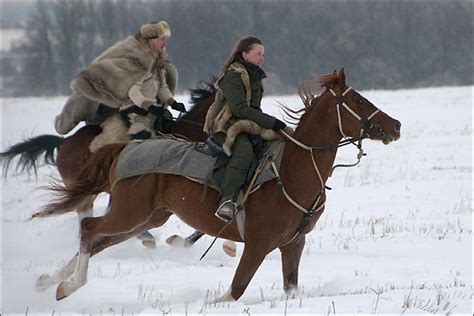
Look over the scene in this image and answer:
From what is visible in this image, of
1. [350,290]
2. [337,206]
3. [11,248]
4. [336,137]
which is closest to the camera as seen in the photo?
[336,137]

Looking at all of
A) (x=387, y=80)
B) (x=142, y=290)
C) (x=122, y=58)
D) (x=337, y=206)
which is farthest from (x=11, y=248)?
(x=387, y=80)

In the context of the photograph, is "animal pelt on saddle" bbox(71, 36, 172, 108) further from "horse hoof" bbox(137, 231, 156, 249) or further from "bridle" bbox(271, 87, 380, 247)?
"bridle" bbox(271, 87, 380, 247)

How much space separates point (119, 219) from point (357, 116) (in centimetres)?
237

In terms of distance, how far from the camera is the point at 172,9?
6681 centimetres

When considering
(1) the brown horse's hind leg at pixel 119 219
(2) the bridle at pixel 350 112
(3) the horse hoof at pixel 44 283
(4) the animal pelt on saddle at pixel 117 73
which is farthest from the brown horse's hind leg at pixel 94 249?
(4) the animal pelt on saddle at pixel 117 73

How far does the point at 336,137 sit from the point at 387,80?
193 feet

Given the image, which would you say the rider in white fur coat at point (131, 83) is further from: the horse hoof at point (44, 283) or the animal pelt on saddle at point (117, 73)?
the horse hoof at point (44, 283)

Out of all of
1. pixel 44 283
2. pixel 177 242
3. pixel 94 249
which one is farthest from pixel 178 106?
pixel 44 283

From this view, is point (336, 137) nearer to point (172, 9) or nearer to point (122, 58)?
point (122, 58)

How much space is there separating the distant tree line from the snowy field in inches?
1815

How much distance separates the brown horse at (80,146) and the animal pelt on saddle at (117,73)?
1.58 ft

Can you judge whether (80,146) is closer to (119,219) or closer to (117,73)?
(117,73)

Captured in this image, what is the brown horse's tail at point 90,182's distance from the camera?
8.72m

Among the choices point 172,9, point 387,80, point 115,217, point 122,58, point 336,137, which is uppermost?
point 172,9
